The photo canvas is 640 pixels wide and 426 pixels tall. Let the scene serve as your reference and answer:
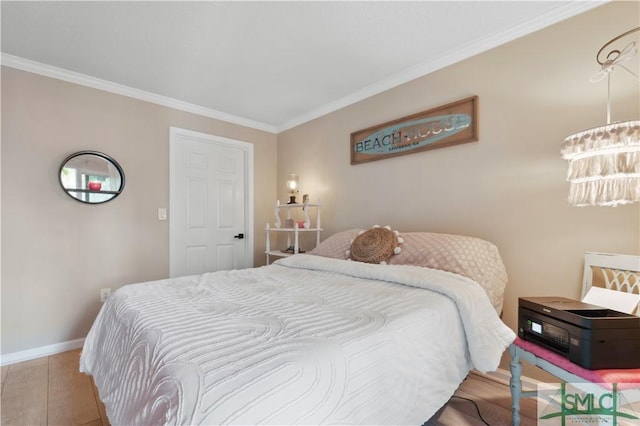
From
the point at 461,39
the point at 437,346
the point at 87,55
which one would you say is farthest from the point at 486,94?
the point at 87,55

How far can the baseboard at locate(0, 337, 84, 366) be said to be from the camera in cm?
221

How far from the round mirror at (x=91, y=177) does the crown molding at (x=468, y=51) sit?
2113 mm

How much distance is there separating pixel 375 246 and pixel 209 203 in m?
2.13

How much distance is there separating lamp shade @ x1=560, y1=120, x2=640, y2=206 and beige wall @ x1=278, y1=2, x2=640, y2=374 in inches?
19.9

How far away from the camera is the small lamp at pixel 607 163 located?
1116 mm

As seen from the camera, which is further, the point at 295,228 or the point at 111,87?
the point at 295,228

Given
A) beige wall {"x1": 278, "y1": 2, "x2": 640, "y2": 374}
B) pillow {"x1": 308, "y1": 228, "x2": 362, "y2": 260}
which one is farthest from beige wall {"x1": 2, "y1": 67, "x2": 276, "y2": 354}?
beige wall {"x1": 278, "y1": 2, "x2": 640, "y2": 374}

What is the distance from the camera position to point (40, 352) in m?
2.33

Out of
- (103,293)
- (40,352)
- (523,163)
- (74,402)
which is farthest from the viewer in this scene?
(103,293)

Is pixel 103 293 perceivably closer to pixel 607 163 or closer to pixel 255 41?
pixel 255 41

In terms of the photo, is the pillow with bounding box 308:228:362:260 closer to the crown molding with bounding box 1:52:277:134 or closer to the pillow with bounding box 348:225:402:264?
the pillow with bounding box 348:225:402:264

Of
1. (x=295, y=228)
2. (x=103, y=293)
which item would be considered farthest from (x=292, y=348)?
(x=103, y=293)
